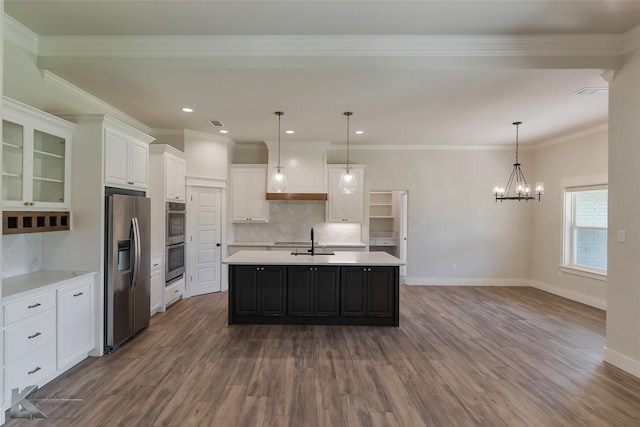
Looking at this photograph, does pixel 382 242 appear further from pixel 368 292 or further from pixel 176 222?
pixel 176 222

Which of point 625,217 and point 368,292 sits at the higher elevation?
point 625,217

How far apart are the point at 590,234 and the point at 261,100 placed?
5.76 meters

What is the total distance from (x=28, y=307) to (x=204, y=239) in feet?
10.8

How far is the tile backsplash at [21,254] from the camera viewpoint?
2.83 m

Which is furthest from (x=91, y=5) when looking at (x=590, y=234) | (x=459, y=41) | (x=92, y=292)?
(x=590, y=234)

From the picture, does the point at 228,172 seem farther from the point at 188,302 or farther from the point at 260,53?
the point at 260,53

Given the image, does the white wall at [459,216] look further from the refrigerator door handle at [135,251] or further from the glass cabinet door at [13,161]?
the glass cabinet door at [13,161]

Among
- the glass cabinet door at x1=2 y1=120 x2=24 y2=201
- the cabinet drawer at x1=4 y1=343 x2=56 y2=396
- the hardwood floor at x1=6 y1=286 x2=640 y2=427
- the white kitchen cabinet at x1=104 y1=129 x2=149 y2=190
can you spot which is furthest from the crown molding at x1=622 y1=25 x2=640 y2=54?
the cabinet drawer at x1=4 y1=343 x2=56 y2=396

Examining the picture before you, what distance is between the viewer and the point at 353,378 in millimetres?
2848

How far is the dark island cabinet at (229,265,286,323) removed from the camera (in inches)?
165

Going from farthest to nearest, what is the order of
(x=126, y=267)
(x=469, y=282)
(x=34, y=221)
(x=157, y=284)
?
(x=469, y=282) < (x=157, y=284) < (x=126, y=267) < (x=34, y=221)

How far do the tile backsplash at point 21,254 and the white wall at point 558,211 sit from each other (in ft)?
24.4

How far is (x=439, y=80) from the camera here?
3.36m

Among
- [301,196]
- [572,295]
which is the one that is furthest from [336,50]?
[572,295]
